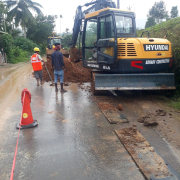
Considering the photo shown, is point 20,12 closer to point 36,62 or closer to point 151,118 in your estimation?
point 36,62

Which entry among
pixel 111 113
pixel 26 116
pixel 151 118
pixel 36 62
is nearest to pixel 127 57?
pixel 111 113

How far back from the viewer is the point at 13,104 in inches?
275

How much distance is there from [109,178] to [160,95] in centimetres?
547

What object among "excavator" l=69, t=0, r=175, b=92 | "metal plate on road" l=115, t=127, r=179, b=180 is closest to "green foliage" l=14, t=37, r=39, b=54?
"excavator" l=69, t=0, r=175, b=92

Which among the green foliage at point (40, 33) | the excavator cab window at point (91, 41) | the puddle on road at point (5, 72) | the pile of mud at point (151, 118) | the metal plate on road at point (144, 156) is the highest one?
the green foliage at point (40, 33)

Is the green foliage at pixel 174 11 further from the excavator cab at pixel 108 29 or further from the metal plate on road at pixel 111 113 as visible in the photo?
the metal plate on road at pixel 111 113

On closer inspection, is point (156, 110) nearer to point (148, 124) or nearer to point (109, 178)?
point (148, 124)

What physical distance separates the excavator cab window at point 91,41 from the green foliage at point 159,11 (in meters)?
27.6

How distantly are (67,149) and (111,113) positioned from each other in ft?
7.40

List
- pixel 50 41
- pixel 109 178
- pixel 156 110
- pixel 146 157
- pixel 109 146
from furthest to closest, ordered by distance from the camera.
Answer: pixel 50 41, pixel 156 110, pixel 109 146, pixel 146 157, pixel 109 178

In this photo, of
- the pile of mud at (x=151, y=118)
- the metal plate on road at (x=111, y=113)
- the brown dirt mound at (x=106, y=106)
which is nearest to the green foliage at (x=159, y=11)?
the brown dirt mound at (x=106, y=106)

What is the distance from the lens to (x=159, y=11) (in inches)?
1298

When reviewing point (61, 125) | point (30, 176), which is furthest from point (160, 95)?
point (30, 176)

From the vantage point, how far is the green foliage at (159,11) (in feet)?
107
